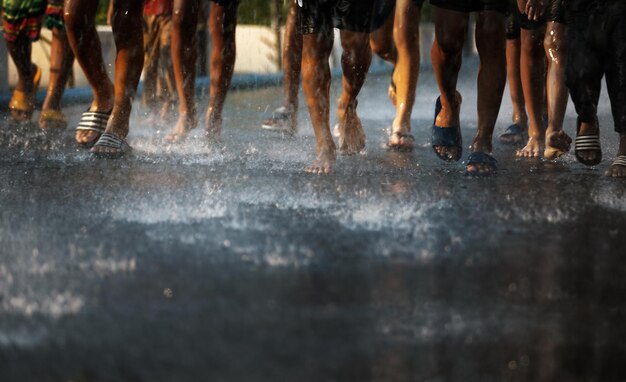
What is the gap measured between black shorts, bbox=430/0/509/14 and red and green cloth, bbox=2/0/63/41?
3638 mm

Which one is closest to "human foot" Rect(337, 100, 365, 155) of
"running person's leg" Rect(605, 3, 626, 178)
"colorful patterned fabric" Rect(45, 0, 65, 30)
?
"running person's leg" Rect(605, 3, 626, 178)

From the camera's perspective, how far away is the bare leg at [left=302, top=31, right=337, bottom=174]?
5941mm

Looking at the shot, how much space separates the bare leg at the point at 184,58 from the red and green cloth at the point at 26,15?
180 cm

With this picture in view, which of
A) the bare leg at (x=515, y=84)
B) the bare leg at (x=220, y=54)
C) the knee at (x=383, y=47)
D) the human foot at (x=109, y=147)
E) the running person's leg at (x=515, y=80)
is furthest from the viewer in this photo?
the knee at (x=383, y=47)

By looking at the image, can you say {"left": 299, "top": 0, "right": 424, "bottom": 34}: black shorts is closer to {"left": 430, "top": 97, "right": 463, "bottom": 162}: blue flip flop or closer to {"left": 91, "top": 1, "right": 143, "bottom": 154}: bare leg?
{"left": 430, "top": 97, "right": 463, "bottom": 162}: blue flip flop

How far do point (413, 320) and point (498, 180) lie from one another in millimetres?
2778

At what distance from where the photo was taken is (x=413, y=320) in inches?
122

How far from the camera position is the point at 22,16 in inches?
348

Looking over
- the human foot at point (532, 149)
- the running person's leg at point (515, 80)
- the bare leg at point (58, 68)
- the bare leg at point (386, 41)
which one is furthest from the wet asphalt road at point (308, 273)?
the bare leg at point (58, 68)

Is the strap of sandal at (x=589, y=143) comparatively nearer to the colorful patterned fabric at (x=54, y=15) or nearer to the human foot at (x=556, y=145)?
the human foot at (x=556, y=145)

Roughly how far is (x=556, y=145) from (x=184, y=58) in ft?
7.05

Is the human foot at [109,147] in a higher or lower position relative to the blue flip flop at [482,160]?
lower

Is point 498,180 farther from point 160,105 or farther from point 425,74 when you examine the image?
point 425,74

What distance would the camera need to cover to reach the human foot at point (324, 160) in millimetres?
5973
